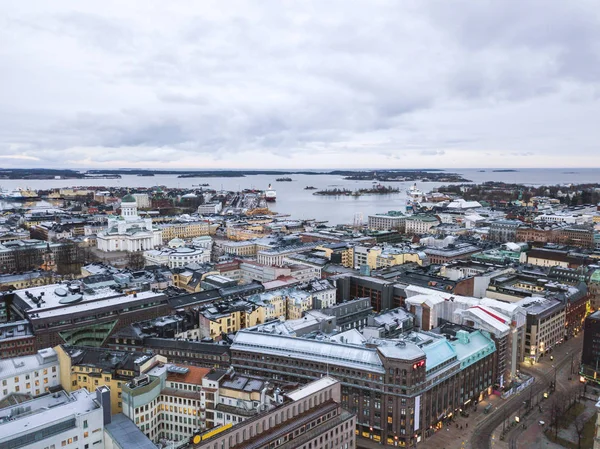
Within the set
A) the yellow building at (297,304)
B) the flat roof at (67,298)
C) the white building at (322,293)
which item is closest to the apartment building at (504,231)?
the white building at (322,293)

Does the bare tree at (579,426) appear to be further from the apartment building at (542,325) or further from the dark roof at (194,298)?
the dark roof at (194,298)

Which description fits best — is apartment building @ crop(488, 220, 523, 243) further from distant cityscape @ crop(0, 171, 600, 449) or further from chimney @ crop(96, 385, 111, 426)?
chimney @ crop(96, 385, 111, 426)

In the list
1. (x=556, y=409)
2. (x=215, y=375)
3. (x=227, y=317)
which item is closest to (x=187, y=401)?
(x=215, y=375)

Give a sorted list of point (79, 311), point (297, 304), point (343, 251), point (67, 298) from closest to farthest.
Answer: point (79, 311) → point (67, 298) → point (297, 304) → point (343, 251)

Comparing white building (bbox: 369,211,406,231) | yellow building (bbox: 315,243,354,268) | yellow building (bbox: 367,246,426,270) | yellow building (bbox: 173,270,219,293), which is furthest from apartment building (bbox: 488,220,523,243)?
yellow building (bbox: 173,270,219,293)

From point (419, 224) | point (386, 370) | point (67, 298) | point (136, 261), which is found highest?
point (67, 298)

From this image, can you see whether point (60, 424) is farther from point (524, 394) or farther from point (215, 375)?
point (524, 394)

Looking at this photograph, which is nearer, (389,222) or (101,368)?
(101,368)

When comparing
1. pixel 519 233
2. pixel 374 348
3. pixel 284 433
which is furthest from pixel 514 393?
pixel 519 233

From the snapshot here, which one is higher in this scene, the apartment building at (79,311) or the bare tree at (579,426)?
the apartment building at (79,311)
